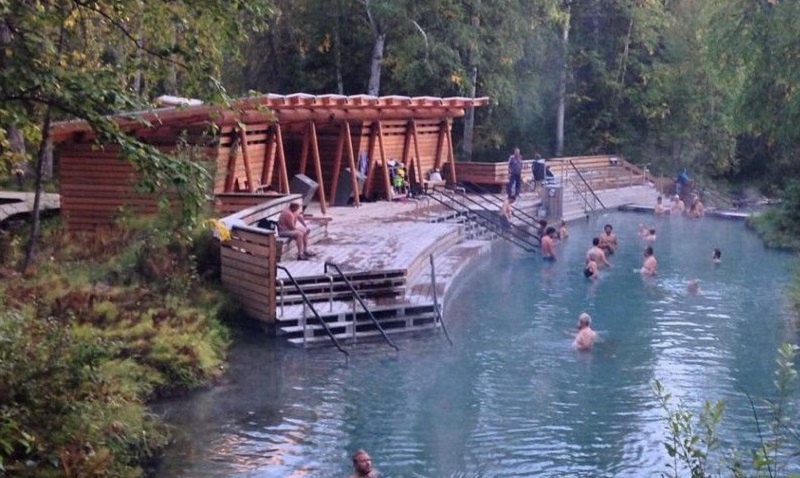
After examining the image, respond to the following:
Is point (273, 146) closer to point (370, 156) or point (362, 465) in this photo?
point (370, 156)

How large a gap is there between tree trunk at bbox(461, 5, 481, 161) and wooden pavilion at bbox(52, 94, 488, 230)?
362cm

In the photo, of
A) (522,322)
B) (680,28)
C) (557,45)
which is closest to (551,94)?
(557,45)

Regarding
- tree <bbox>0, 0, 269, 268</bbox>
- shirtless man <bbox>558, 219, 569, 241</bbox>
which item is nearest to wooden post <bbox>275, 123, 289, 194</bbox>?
shirtless man <bbox>558, 219, 569, 241</bbox>

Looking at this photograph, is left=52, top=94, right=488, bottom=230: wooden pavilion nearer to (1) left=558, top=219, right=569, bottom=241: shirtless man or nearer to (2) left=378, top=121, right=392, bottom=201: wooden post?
(2) left=378, top=121, right=392, bottom=201: wooden post

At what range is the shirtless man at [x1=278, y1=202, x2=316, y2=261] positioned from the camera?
20109 mm

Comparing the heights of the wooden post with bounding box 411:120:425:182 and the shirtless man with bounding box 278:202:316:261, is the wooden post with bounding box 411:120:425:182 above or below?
above

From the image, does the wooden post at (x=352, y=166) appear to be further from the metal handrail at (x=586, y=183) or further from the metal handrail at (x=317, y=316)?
the metal handrail at (x=586, y=183)

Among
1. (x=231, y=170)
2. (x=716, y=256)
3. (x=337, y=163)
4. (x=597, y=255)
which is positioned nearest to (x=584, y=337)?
(x=597, y=255)

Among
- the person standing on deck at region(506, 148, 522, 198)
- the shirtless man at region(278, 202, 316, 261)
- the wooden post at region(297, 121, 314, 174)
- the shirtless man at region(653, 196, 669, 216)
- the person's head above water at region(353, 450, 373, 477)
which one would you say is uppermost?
the wooden post at region(297, 121, 314, 174)

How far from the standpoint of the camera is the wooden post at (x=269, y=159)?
26.6 m

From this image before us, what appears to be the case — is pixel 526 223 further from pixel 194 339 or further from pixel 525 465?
pixel 525 465

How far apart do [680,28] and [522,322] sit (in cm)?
3077

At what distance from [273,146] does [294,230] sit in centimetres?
689

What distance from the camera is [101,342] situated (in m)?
12.3
